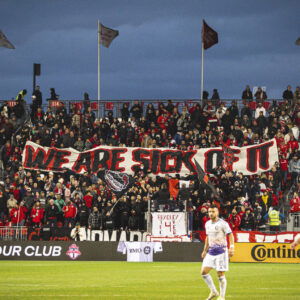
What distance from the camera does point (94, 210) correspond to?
37781 mm

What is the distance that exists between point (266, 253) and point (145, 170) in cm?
Result: 1045

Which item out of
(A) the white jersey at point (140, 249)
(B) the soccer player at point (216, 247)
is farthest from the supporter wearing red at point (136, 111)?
(B) the soccer player at point (216, 247)

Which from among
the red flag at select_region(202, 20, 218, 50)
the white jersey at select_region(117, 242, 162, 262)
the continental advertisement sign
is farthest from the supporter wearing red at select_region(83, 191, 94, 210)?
the red flag at select_region(202, 20, 218, 50)

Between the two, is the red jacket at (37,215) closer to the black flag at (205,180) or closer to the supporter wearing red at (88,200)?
the supporter wearing red at (88,200)

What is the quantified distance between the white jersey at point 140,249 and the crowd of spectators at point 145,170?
213 cm

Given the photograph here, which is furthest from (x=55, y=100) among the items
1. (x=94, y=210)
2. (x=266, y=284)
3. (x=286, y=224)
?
(x=266, y=284)

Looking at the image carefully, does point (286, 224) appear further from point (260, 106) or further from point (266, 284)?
point (266, 284)

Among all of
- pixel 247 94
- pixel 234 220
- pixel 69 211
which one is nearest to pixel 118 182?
pixel 69 211

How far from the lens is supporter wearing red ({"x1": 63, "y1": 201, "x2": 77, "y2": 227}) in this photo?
38469 millimetres

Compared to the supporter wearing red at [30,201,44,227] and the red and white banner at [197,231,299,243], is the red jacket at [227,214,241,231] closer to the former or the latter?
the red and white banner at [197,231,299,243]

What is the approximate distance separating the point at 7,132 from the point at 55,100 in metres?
4.75

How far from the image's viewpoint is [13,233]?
38531mm

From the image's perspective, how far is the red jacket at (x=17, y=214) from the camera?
3878 cm

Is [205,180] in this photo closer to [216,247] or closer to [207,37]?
[207,37]
